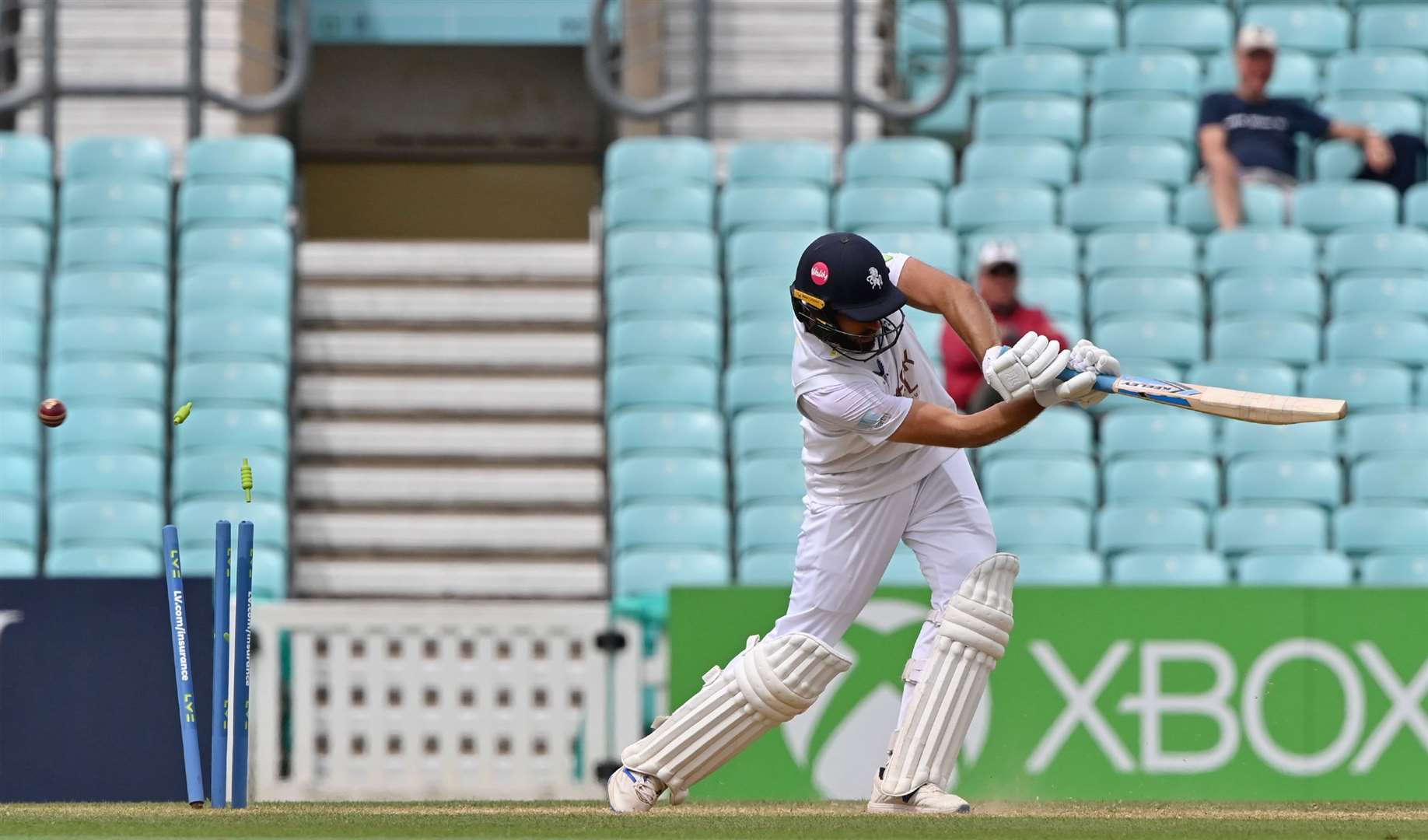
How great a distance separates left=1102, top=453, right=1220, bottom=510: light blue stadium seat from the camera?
8.91 m

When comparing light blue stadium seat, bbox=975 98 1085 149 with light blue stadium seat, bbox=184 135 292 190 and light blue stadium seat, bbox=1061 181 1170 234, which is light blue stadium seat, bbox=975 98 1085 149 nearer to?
light blue stadium seat, bbox=1061 181 1170 234

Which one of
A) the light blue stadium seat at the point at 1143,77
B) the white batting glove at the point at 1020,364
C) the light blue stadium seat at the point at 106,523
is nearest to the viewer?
the white batting glove at the point at 1020,364

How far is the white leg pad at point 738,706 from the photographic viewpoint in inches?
207

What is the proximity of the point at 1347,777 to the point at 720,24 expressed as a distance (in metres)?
5.50

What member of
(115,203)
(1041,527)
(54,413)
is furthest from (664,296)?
(54,413)

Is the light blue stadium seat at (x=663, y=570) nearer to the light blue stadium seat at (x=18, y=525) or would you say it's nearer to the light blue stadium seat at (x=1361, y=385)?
the light blue stadium seat at (x=18, y=525)

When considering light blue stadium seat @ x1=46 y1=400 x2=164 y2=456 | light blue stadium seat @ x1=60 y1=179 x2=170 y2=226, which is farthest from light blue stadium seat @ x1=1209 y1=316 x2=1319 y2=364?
light blue stadium seat @ x1=60 y1=179 x2=170 y2=226

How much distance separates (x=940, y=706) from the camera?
5.24 metres

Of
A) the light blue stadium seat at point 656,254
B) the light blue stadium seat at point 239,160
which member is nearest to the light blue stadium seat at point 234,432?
the light blue stadium seat at point 239,160

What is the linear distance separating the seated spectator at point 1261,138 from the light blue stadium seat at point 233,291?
2.47 meters

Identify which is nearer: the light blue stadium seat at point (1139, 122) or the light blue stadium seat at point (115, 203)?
the light blue stadium seat at point (115, 203)

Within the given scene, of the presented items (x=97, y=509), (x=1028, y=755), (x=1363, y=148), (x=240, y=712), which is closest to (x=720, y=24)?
(x=1363, y=148)

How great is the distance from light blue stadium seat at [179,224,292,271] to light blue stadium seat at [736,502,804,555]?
2448 millimetres

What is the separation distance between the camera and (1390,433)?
362 inches
